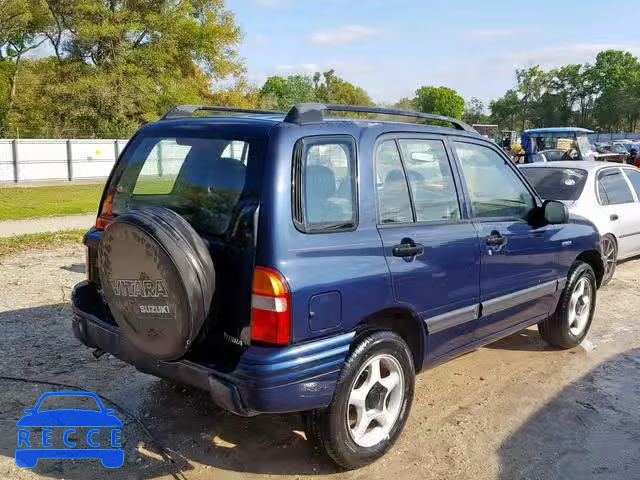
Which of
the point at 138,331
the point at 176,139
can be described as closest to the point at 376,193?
the point at 176,139

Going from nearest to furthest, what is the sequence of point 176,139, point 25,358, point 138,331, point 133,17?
1. point 138,331
2. point 176,139
3. point 25,358
4. point 133,17

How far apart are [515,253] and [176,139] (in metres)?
2.44

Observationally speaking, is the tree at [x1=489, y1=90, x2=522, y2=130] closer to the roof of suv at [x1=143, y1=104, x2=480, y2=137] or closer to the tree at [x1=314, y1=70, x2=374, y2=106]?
the tree at [x1=314, y1=70, x2=374, y2=106]

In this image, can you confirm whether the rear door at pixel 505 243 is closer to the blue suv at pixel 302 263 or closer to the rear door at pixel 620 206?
the blue suv at pixel 302 263

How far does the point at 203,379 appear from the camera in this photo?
299 cm

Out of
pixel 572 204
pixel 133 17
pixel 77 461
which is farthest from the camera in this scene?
pixel 133 17

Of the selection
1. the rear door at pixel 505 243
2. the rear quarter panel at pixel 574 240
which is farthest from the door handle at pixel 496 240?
the rear quarter panel at pixel 574 240

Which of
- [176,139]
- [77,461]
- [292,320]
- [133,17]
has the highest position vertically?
[133,17]

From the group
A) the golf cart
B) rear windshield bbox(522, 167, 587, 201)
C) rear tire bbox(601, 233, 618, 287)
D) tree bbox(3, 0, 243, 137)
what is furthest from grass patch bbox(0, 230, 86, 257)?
tree bbox(3, 0, 243, 137)

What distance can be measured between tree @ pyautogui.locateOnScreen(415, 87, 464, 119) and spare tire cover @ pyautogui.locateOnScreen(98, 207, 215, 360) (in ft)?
350

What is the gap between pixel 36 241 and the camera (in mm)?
9688

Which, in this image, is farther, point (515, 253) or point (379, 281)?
point (515, 253)

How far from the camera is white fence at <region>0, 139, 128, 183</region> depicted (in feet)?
76.7

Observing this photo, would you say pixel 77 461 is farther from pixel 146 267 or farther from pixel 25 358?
pixel 25 358
